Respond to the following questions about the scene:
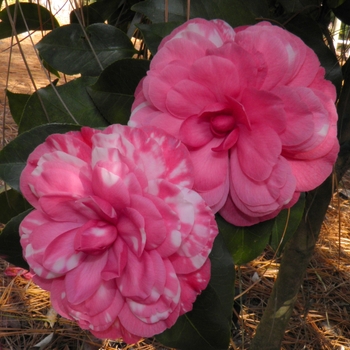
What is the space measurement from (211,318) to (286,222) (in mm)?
99

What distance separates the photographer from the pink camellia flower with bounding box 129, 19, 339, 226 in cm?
30

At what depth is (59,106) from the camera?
1.35ft

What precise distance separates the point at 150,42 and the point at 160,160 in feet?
0.48

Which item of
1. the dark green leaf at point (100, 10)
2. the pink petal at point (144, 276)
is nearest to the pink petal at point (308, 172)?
the pink petal at point (144, 276)

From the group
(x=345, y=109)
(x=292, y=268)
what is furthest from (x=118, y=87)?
(x=292, y=268)

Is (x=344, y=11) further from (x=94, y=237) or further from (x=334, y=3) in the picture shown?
(x=94, y=237)

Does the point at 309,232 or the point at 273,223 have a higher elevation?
the point at 273,223

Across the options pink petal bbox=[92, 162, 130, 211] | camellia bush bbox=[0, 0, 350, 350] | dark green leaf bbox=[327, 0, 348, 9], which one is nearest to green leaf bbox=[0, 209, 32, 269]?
camellia bush bbox=[0, 0, 350, 350]

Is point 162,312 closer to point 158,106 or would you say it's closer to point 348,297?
point 158,106

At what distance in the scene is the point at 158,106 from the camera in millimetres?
316

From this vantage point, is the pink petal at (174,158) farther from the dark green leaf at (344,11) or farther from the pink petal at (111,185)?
the dark green leaf at (344,11)

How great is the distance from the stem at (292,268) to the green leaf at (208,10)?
291 mm

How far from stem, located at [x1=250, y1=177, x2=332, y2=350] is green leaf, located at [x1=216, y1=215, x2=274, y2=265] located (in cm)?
27

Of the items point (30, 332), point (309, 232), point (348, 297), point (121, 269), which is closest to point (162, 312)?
point (121, 269)
